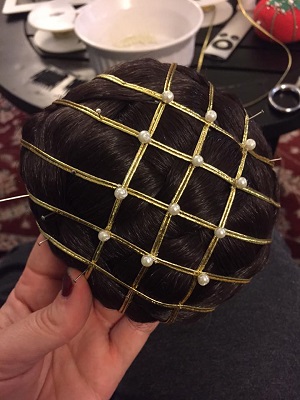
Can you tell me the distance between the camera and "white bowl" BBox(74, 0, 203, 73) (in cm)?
75

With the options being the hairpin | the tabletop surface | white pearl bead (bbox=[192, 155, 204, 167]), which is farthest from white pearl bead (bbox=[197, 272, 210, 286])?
the tabletop surface

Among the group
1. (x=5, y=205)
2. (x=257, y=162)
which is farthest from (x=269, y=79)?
(x=5, y=205)

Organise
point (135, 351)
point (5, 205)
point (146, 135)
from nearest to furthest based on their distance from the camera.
A: point (146, 135)
point (135, 351)
point (5, 205)

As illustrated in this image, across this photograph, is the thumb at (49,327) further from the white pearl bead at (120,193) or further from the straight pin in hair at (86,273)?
the white pearl bead at (120,193)

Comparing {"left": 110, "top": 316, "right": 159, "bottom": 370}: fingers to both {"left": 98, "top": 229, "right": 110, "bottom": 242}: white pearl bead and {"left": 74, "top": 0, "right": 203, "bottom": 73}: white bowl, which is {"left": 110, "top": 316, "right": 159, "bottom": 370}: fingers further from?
{"left": 74, "top": 0, "right": 203, "bottom": 73}: white bowl

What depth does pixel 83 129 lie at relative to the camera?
431mm

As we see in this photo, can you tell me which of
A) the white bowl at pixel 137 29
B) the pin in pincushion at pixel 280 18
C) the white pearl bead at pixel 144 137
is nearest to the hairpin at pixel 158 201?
the white pearl bead at pixel 144 137

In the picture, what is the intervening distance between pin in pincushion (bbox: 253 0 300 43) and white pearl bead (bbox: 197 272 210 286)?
0.63 m

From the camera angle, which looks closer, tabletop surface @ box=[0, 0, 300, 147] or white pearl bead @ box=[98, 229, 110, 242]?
white pearl bead @ box=[98, 229, 110, 242]

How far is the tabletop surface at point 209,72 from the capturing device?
0.80 m

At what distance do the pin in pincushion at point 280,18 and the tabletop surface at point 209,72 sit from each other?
3 cm

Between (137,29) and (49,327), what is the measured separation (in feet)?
2.09

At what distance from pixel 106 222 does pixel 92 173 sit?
48 millimetres

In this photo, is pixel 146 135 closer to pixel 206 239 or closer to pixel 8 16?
pixel 206 239
